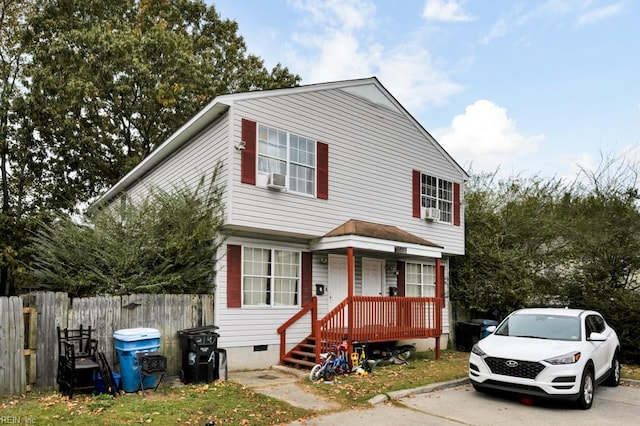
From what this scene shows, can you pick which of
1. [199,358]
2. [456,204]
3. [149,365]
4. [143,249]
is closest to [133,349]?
[149,365]

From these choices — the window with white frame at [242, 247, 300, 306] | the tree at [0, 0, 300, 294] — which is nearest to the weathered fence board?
the window with white frame at [242, 247, 300, 306]

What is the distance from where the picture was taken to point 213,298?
428 inches

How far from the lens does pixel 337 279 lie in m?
13.5

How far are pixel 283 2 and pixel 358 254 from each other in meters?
7.23

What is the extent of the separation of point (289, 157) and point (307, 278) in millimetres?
3066

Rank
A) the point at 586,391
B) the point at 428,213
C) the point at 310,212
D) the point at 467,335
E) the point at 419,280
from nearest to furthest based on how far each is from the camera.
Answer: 1. the point at 586,391
2. the point at 310,212
3. the point at 428,213
4. the point at 467,335
5. the point at 419,280

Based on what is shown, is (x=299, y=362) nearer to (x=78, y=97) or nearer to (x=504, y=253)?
(x=504, y=253)

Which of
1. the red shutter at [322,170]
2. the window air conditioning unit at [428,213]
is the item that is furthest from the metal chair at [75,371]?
the window air conditioning unit at [428,213]

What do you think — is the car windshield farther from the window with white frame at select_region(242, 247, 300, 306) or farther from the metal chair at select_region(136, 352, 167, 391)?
the metal chair at select_region(136, 352, 167, 391)

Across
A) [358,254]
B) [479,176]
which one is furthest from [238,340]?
[479,176]

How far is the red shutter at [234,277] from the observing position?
11039mm

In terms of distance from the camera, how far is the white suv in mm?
7996

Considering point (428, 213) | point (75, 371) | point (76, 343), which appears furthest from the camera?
point (428, 213)

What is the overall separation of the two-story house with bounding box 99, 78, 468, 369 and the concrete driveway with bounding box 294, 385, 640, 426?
2997mm
